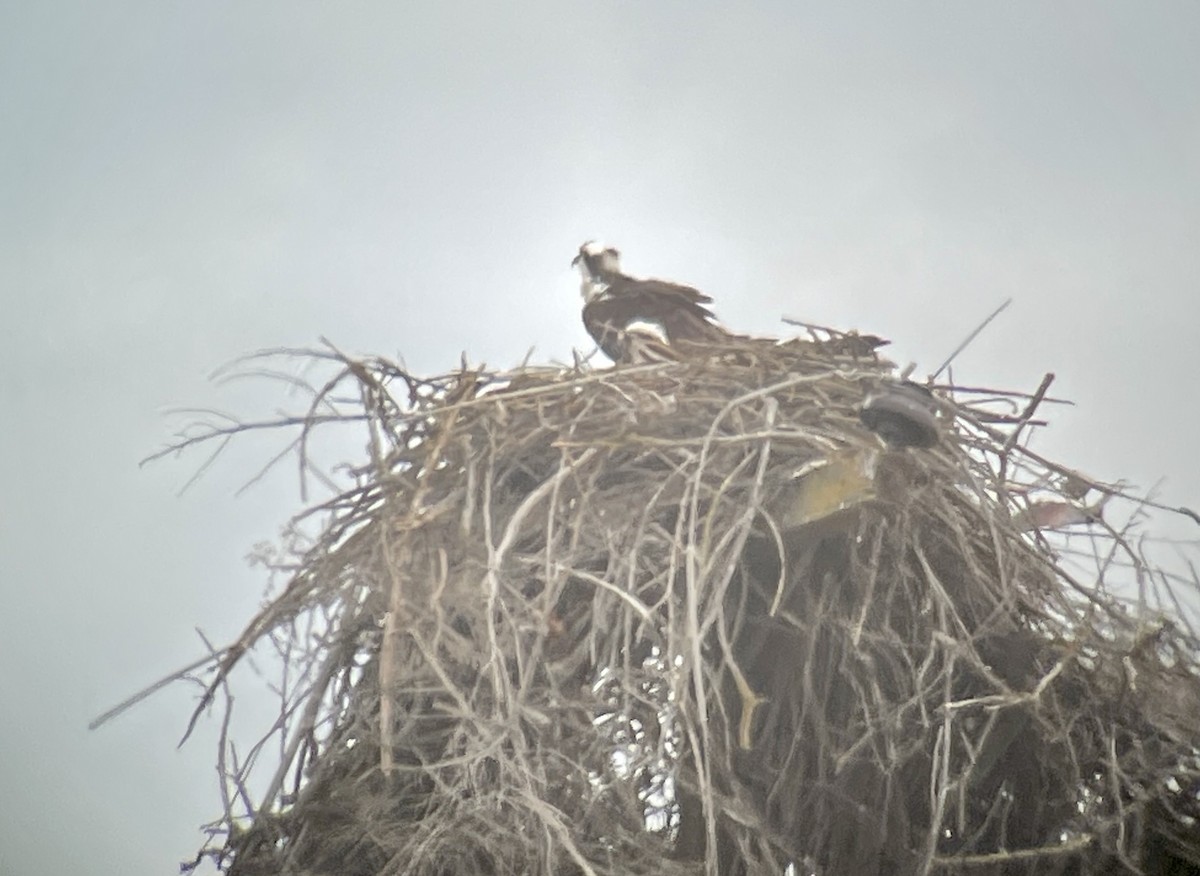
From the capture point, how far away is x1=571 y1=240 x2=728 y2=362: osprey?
8.26ft

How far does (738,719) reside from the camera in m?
1.95

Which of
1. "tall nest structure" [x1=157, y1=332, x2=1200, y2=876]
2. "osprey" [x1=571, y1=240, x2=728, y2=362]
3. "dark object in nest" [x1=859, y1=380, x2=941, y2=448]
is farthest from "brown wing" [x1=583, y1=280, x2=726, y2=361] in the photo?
"dark object in nest" [x1=859, y1=380, x2=941, y2=448]

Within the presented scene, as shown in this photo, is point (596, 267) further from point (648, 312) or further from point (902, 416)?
point (902, 416)

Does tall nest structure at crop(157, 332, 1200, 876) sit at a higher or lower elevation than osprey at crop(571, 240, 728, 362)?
lower

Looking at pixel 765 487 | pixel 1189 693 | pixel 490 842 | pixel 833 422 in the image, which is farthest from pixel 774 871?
pixel 1189 693

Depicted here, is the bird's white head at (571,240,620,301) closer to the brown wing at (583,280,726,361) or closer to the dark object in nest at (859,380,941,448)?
the brown wing at (583,280,726,361)

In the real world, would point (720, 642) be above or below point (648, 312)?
below

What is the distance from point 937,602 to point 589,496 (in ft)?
2.02

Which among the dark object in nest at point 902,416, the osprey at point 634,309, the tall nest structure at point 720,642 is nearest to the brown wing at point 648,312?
the osprey at point 634,309

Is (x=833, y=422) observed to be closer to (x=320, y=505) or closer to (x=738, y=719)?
(x=738, y=719)

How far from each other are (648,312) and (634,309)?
0.04 metres

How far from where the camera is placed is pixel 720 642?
1667 mm

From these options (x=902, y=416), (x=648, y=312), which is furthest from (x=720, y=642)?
(x=648, y=312)

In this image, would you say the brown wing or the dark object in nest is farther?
the brown wing
